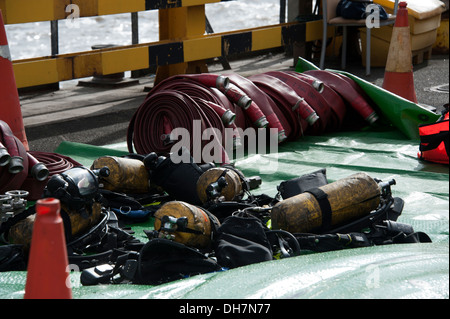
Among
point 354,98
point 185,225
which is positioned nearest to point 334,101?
point 354,98

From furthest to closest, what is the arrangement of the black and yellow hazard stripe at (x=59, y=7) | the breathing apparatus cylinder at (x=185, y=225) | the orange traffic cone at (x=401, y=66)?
1. the orange traffic cone at (x=401, y=66)
2. the black and yellow hazard stripe at (x=59, y=7)
3. the breathing apparatus cylinder at (x=185, y=225)

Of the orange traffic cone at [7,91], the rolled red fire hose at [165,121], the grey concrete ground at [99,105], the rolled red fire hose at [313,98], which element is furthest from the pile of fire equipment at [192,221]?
the grey concrete ground at [99,105]

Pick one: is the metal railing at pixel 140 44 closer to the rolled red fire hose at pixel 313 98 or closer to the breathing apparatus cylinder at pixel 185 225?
the rolled red fire hose at pixel 313 98

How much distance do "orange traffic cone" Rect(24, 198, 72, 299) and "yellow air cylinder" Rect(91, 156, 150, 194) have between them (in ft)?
6.73

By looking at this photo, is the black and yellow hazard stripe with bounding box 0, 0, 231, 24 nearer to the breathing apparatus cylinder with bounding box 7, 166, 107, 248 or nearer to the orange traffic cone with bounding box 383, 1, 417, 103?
the orange traffic cone with bounding box 383, 1, 417, 103

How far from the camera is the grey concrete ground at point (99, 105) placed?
667 cm

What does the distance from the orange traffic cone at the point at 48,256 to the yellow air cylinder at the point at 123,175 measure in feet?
6.73

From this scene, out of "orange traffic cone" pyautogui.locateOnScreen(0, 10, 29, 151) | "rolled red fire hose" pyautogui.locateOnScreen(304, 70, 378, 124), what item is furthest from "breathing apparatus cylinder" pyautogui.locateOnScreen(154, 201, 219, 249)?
"rolled red fire hose" pyautogui.locateOnScreen(304, 70, 378, 124)

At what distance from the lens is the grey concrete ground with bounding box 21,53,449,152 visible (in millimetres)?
6666

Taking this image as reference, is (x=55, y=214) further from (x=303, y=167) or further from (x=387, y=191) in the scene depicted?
(x=303, y=167)

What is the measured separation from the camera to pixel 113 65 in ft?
24.7

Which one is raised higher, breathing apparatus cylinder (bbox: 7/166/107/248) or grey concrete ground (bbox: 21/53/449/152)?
breathing apparatus cylinder (bbox: 7/166/107/248)
